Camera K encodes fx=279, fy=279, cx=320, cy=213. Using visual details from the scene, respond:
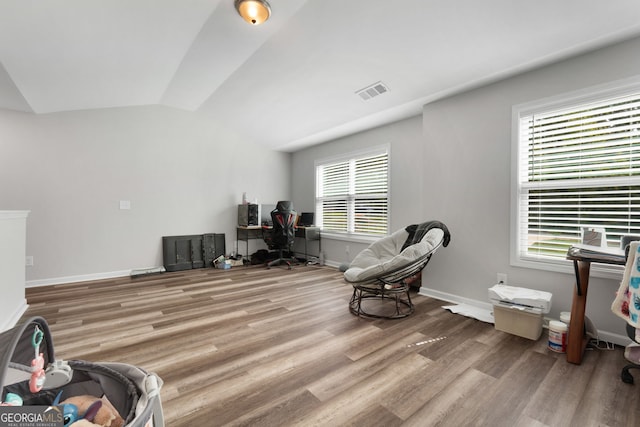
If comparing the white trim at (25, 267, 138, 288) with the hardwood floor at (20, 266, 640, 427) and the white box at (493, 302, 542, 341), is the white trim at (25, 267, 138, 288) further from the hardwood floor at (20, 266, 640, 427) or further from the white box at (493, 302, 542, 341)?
the white box at (493, 302, 542, 341)

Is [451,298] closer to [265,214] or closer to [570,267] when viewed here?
[570,267]

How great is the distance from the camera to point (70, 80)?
308 centimetres

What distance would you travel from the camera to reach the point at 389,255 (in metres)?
3.28

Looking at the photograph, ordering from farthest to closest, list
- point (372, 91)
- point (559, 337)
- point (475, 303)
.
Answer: point (372, 91) → point (475, 303) → point (559, 337)

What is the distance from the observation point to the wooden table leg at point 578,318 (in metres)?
1.91

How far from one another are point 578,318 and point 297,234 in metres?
4.35

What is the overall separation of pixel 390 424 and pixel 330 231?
4.02 metres

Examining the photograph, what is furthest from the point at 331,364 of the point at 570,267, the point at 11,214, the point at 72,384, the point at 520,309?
the point at 11,214

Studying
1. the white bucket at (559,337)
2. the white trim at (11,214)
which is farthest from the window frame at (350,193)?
the white trim at (11,214)

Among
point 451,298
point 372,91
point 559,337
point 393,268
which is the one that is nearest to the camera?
point 559,337

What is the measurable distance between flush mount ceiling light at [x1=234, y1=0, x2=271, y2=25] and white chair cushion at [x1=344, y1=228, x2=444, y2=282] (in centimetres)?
242

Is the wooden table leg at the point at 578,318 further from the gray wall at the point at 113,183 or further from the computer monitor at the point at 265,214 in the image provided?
the gray wall at the point at 113,183

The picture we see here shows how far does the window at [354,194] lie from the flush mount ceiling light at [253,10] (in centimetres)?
251

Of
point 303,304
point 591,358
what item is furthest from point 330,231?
point 591,358
